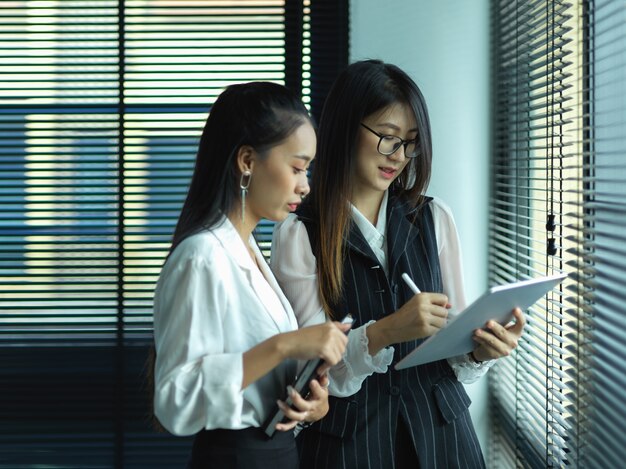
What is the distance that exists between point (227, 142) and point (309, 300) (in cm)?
55

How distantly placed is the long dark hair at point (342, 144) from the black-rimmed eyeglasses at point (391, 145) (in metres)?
0.02

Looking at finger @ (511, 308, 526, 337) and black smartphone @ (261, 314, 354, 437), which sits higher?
finger @ (511, 308, 526, 337)

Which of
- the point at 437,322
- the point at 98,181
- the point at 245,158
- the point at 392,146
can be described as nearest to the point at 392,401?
the point at 437,322

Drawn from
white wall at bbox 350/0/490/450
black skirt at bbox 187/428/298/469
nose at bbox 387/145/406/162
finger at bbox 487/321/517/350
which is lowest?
black skirt at bbox 187/428/298/469

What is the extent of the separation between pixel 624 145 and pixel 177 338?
41.2 inches

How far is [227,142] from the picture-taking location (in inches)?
61.0

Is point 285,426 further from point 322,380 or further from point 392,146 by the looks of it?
point 392,146

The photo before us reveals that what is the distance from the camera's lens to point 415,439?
6.29 feet

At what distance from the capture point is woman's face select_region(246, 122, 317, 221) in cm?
156

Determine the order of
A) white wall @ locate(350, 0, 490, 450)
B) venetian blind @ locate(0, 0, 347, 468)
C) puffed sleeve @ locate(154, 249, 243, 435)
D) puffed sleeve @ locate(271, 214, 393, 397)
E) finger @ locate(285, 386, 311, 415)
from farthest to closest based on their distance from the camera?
venetian blind @ locate(0, 0, 347, 468) < white wall @ locate(350, 0, 490, 450) < puffed sleeve @ locate(271, 214, 393, 397) < finger @ locate(285, 386, 311, 415) < puffed sleeve @ locate(154, 249, 243, 435)

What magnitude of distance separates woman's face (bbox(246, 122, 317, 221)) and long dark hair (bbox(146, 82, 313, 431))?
0.06 ft

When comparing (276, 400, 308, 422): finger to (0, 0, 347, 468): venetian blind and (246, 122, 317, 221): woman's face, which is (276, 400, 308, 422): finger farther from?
(0, 0, 347, 468): venetian blind

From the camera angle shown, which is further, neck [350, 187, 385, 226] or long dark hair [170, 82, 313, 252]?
neck [350, 187, 385, 226]

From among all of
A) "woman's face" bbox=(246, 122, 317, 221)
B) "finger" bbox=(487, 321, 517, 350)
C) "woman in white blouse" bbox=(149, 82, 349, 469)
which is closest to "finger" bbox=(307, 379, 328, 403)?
"woman in white blouse" bbox=(149, 82, 349, 469)
